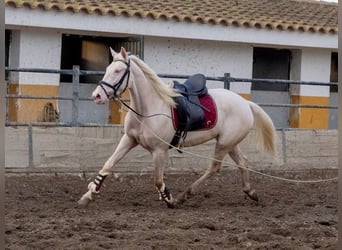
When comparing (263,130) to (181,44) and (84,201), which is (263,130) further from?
(181,44)

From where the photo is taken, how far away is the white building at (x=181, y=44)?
504 inches

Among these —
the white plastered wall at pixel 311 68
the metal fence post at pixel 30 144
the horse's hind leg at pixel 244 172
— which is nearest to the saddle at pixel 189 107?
the horse's hind leg at pixel 244 172

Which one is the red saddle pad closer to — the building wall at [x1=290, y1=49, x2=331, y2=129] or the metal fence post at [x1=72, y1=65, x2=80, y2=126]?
the metal fence post at [x1=72, y1=65, x2=80, y2=126]

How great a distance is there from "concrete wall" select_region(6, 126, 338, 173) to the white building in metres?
2.48

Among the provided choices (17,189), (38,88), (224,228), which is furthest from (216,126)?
(38,88)

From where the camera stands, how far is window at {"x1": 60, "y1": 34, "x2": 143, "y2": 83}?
14.0 metres

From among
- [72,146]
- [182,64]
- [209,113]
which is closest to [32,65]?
[182,64]

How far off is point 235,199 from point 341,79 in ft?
23.8

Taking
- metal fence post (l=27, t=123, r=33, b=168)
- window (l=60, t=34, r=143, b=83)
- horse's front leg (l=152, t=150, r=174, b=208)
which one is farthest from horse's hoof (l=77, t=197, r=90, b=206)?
window (l=60, t=34, r=143, b=83)

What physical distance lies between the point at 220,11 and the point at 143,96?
26.6 feet

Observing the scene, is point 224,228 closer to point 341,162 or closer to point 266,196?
point 266,196

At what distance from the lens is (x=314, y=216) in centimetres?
729

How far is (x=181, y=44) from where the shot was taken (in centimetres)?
1430

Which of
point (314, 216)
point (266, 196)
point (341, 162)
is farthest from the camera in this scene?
point (266, 196)
